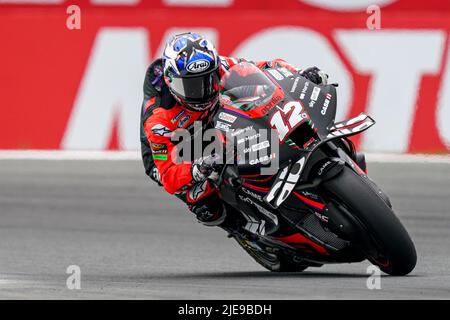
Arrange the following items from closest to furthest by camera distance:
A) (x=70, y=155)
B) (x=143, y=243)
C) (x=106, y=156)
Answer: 1. (x=143, y=243)
2. (x=106, y=156)
3. (x=70, y=155)

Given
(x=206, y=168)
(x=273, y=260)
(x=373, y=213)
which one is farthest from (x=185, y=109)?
(x=373, y=213)

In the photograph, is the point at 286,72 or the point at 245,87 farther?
the point at 286,72

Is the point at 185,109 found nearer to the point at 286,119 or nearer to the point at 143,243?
the point at 286,119

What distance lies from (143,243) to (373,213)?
11.1ft

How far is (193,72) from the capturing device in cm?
637

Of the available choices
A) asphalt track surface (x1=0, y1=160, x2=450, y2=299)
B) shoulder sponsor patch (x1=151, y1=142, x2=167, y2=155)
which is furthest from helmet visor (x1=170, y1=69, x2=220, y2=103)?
asphalt track surface (x1=0, y1=160, x2=450, y2=299)

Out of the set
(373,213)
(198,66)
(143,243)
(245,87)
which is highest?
(198,66)

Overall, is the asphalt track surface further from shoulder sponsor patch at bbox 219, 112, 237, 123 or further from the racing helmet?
the racing helmet

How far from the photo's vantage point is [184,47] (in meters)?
6.46

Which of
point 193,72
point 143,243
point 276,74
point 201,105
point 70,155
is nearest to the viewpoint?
point 193,72

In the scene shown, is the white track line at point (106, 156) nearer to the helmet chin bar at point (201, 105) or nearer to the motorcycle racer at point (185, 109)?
the motorcycle racer at point (185, 109)

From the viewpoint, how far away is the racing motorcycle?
6.10m
